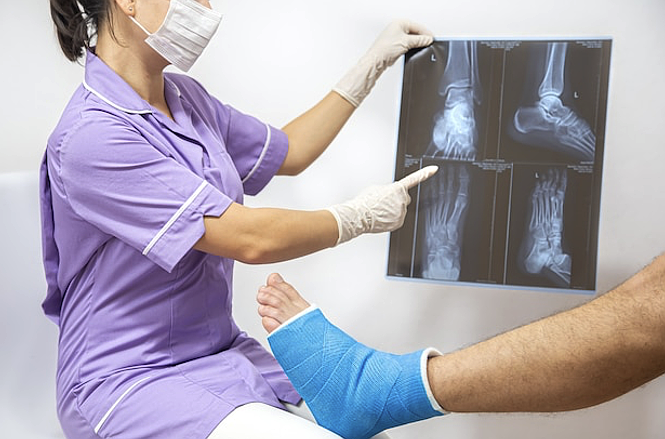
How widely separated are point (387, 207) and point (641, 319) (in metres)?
0.61

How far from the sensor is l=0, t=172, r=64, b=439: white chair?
1.59 m

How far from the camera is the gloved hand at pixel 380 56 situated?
1.78 m

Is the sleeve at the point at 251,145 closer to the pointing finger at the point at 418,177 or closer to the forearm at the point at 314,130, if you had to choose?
the forearm at the point at 314,130

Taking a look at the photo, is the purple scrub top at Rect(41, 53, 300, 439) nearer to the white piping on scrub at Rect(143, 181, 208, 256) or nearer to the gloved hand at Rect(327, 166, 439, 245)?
the white piping on scrub at Rect(143, 181, 208, 256)

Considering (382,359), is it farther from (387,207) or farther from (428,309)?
(428,309)

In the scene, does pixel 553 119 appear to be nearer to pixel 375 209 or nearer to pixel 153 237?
pixel 375 209

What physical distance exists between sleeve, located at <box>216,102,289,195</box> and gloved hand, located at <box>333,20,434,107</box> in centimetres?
19

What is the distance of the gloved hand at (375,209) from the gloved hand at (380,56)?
28cm

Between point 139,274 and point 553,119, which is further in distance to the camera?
point 553,119

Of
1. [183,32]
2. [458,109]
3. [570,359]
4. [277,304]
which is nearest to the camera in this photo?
[570,359]

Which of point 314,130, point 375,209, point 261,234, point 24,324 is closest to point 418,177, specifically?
point 375,209

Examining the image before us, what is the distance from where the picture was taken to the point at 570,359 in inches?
42.1

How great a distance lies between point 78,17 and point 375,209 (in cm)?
66

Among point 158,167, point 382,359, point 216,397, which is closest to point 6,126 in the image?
point 158,167
